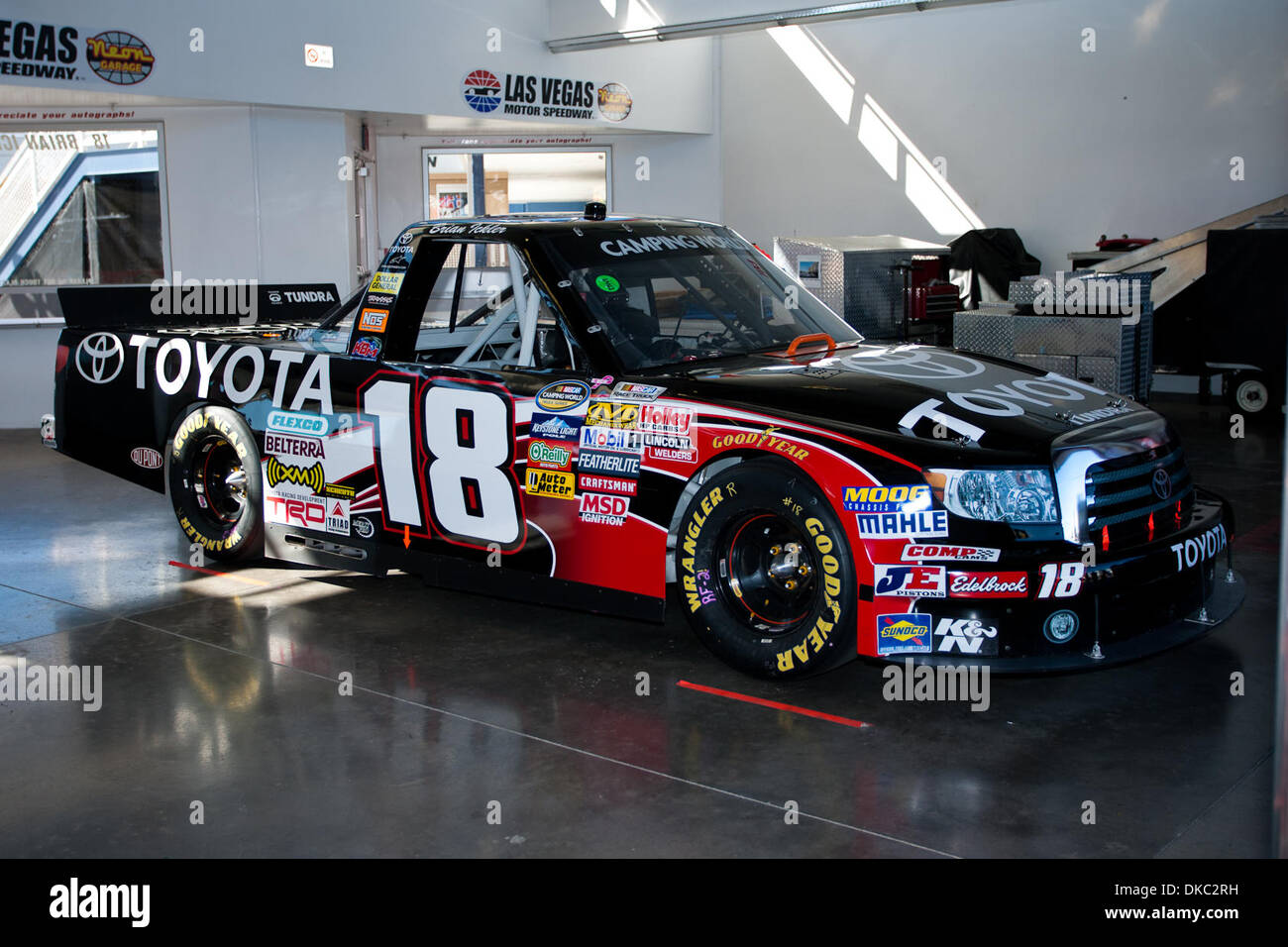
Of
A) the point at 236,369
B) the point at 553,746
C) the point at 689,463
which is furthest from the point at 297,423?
the point at 553,746

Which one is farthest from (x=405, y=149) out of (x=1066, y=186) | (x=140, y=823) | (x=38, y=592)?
(x=140, y=823)

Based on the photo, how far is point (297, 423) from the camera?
238 inches

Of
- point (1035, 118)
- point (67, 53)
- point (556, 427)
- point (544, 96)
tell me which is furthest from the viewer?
point (1035, 118)

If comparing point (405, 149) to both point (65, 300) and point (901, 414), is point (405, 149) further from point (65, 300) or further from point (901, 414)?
point (901, 414)

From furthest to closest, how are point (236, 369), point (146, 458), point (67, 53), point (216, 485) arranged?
point (67, 53) < point (146, 458) < point (216, 485) < point (236, 369)

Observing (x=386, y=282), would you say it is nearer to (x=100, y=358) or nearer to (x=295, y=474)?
(x=295, y=474)

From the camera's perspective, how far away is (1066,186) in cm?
1470

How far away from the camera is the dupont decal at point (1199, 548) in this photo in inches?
177

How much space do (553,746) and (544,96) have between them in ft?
36.3

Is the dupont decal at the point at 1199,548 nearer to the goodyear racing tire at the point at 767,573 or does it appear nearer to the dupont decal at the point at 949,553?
the dupont decal at the point at 949,553

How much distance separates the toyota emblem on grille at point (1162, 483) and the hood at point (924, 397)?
22cm

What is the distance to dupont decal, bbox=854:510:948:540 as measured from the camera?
4.24m

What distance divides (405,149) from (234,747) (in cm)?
1232

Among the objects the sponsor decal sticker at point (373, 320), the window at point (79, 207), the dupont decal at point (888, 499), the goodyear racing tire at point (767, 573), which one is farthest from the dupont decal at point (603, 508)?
the window at point (79, 207)
